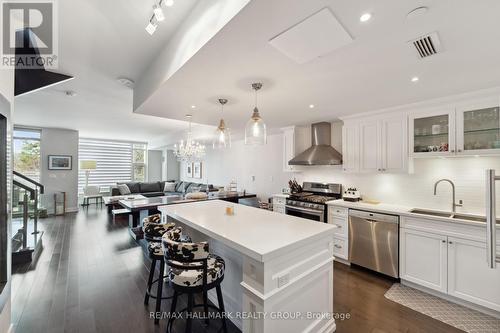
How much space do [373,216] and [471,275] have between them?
1074 mm

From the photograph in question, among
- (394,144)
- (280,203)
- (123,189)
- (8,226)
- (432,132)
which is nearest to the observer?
(8,226)

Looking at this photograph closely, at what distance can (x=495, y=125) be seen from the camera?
2.37m

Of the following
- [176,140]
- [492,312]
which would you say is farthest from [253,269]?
[176,140]

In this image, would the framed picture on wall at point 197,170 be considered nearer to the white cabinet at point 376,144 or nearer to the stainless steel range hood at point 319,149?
the stainless steel range hood at point 319,149

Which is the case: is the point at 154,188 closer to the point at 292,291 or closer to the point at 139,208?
the point at 139,208

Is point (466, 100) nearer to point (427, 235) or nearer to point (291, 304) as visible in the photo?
point (427, 235)

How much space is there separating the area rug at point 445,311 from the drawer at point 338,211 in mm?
1101

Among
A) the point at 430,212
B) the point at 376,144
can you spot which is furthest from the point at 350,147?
the point at 430,212

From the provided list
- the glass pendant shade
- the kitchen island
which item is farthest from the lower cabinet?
the glass pendant shade

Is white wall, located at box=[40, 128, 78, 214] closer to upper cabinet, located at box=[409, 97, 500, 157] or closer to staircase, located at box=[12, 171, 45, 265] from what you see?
staircase, located at box=[12, 171, 45, 265]

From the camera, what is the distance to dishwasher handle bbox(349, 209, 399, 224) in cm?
278

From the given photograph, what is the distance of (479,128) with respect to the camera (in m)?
2.47

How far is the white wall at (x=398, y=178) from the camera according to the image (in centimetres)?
265

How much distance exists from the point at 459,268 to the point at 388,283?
0.80 meters
